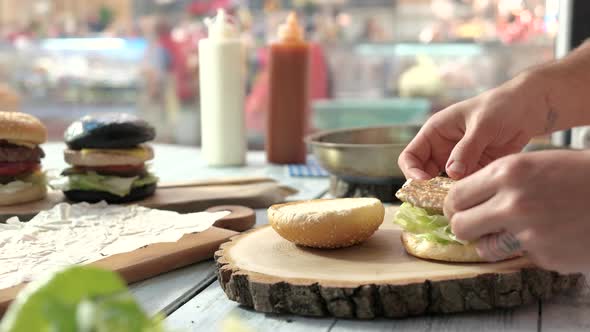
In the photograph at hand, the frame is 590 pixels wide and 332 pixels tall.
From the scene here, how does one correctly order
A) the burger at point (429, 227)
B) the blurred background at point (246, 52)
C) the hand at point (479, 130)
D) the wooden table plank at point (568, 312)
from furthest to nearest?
the blurred background at point (246, 52), the hand at point (479, 130), the burger at point (429, 227), the wooden table plank at point (568, 312)

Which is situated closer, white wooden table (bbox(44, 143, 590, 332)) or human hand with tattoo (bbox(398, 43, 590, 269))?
human hand with tattoo (bbox(398, 43, 590, 269))

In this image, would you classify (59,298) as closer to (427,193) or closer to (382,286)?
(382,286)

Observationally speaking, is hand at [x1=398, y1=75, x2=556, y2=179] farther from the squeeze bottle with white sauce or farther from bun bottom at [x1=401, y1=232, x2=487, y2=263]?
the squeeze bottle with white sauce

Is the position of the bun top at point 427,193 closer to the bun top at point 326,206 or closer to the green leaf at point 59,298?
the bun top at point 326,206

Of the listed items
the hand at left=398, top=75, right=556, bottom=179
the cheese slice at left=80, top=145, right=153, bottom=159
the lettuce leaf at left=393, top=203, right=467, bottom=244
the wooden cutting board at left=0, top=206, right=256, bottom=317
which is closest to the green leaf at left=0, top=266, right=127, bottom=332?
the wooden cutting board at left=0, top=206, right=256, bottom=317

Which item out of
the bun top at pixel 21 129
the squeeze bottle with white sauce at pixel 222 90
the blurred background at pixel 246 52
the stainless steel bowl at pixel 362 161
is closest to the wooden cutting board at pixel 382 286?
the stainless steel bowl at pixel 362 161

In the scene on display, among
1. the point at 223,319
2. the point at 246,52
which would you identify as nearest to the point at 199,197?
the point at 223,319

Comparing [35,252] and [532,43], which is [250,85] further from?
[35,252]
